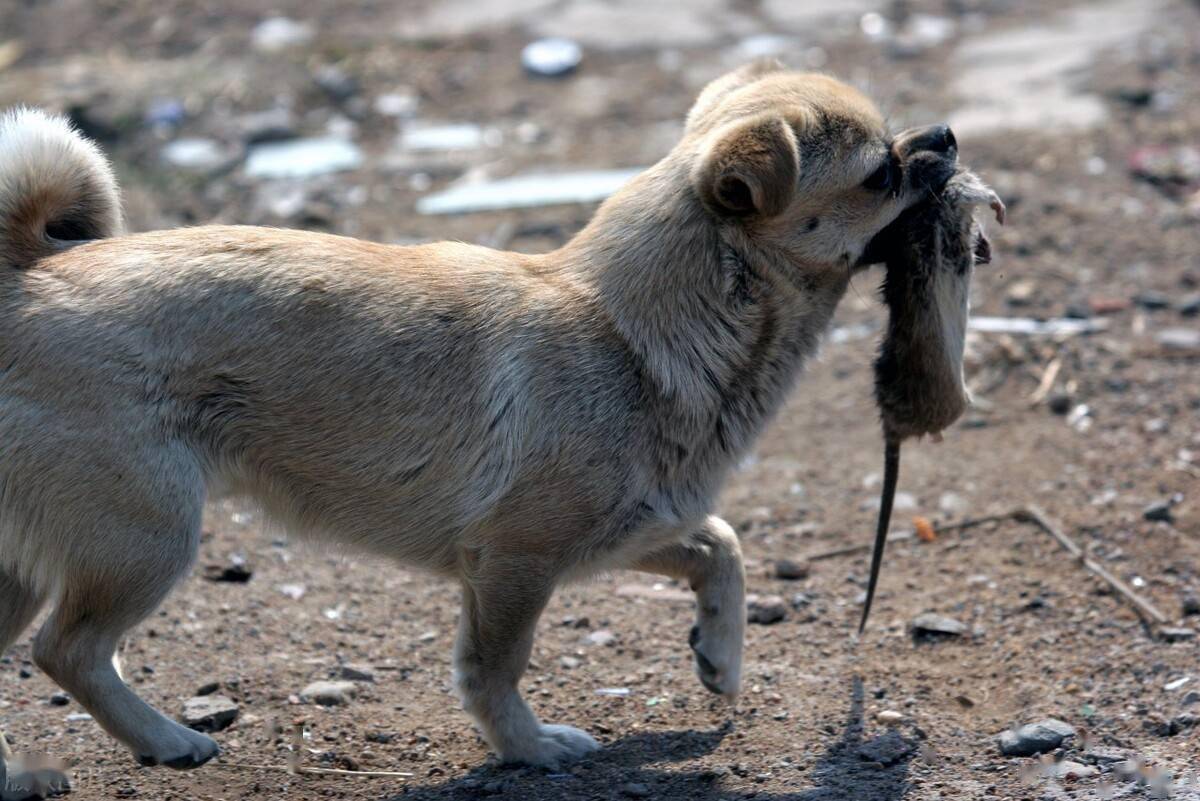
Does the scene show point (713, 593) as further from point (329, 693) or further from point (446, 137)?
point (446, 137)

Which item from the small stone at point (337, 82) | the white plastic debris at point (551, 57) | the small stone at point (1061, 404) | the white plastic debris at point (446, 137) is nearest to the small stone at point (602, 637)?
the small stone at point (1061, 404)

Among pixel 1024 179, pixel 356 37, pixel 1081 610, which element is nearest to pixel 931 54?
pixel 1024 179

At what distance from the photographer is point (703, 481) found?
13.5 ft

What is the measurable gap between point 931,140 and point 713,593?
152 centimetres

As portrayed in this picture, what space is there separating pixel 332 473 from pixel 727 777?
1.40 m

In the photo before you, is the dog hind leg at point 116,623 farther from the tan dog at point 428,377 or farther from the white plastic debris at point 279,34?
the white plastic debris at point 279,34

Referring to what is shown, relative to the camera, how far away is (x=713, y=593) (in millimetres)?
4418

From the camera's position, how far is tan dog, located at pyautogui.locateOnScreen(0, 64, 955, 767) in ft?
12.0

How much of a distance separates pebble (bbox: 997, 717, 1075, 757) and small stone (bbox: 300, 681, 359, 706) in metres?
2.00

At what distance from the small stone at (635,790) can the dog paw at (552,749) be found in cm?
26

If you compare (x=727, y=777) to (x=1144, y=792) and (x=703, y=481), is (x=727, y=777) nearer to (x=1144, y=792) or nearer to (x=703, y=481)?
(x=703, y=481)

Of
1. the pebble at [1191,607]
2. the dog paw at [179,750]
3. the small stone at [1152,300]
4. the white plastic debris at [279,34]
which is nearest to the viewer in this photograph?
the dog paw at [179,750]

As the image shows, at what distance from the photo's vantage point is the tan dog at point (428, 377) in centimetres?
367

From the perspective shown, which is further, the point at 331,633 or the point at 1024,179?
the point at 1024,179
